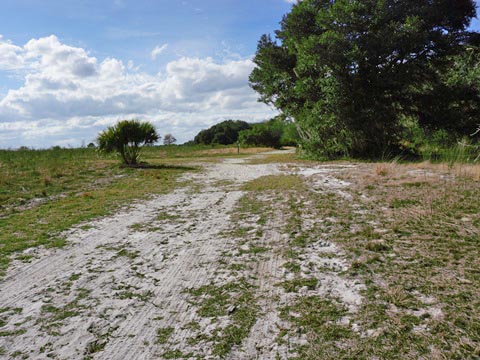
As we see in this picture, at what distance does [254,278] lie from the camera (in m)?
3.47

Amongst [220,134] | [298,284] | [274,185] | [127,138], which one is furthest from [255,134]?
[298,284]

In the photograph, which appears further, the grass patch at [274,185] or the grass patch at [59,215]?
the grass patch at [274,185]

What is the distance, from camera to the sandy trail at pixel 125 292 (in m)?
2.46

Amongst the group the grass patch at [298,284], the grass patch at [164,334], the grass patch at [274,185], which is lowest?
the grass patch at [164,334]

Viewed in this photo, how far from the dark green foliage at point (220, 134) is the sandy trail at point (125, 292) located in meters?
58.1

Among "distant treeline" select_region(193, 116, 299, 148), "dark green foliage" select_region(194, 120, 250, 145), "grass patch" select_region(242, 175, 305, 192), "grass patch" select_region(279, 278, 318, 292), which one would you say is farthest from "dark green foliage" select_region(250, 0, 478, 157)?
"dark green foliage" select_region(194, 120, 250, 145)

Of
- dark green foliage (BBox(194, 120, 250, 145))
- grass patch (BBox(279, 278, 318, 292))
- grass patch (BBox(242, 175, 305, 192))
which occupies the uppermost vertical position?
dark green foliage (BBox(194, 120, 250, 145))

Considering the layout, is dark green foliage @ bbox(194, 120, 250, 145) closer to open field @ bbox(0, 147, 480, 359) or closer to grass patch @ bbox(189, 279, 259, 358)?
open field @ bbox(0, 147, 480, 359)

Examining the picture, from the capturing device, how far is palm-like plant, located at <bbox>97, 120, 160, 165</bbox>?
15477 millimetres

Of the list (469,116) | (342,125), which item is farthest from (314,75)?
(469,116)

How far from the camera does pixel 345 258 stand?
376cm

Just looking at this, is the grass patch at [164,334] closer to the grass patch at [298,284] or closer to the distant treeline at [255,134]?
the grass patch at [298,284]

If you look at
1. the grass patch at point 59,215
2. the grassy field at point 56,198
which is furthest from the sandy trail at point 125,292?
the grassy field at point 56,198

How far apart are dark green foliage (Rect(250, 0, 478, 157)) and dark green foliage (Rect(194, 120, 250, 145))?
4676cm
